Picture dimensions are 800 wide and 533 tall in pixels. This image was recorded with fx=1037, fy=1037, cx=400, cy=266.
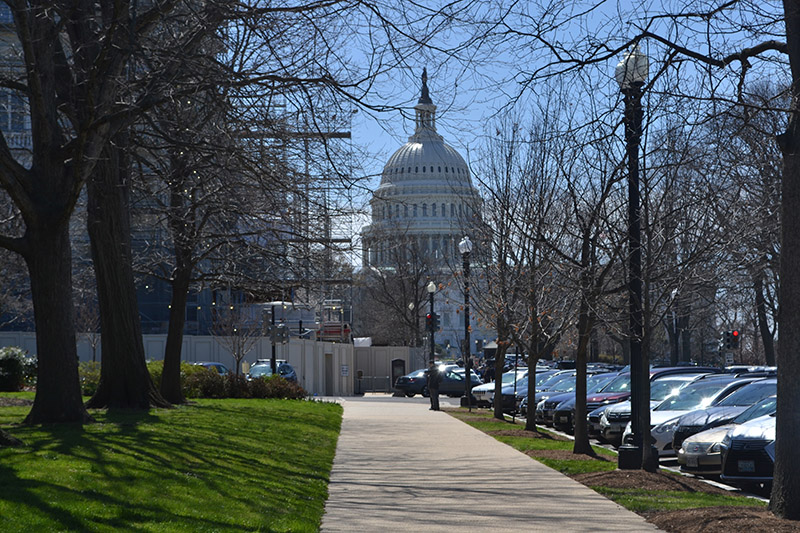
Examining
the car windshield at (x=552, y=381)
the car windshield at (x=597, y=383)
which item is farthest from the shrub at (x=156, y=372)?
the car windshield at (x=552, y=381)

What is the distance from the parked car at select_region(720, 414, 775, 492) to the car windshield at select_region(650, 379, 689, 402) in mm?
8288

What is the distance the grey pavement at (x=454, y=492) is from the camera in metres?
9.70

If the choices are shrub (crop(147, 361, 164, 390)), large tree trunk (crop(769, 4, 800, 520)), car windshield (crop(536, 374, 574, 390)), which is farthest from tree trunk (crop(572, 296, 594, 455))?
car windshield (crop(536, 374, 574, 390))

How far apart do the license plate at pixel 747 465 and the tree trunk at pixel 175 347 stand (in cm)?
1474

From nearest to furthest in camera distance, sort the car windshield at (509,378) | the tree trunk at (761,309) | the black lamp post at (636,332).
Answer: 1. the black lamp post at (636,332)
2. the tree trunk at (761,309)
3. the car windshield at (509,378)

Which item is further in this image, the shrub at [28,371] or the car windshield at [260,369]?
the car windshield at [260,369]

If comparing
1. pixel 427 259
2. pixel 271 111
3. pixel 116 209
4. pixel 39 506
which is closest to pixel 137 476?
pixel 39 506

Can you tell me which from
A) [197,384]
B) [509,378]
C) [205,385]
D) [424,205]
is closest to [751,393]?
[424,205]

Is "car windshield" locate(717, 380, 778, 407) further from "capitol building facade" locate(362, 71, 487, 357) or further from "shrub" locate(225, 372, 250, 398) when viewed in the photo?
"shrub" locate(225, 372, 250, 398)

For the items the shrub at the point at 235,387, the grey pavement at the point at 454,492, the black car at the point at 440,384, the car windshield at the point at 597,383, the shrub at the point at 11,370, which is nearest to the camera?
the grey pavement at the point at 454,492

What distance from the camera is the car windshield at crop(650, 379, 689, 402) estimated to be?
22.9 metres

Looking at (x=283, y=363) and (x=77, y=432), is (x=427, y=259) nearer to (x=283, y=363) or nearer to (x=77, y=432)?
(x=283, y=363)

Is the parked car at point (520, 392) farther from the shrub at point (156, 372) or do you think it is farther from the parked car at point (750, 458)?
the parked car at point (750, 458)

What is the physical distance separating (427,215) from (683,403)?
252 ft
